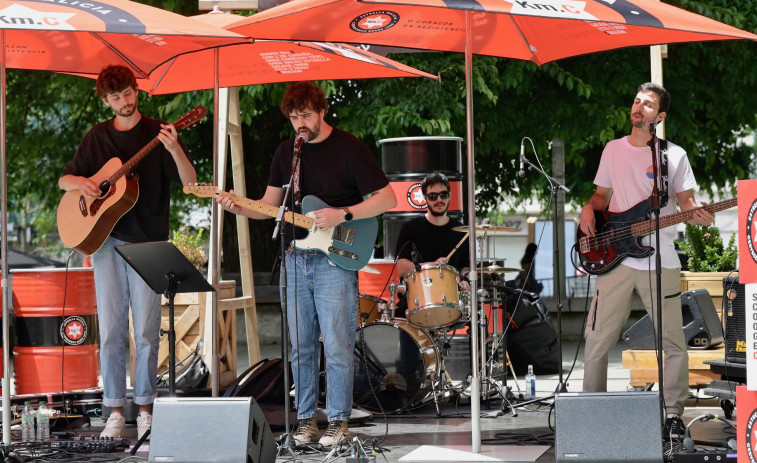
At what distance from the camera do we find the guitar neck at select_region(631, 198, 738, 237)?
20.8 feet

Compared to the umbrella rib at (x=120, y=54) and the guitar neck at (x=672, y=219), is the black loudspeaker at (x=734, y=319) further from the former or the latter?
the umbrella rib at (x=120, y=54)

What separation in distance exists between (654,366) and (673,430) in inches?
90.9

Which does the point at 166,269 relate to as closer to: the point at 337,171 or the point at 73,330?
the point at 337,171

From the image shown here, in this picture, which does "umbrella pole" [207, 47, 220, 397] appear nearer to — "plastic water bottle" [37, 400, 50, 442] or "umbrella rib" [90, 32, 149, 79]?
"umbrella rib" [90, 32, 149, 79]

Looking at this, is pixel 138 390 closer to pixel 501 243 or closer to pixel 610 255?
pixel 610 255

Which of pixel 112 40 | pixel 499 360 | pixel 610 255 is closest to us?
pixel 610 255

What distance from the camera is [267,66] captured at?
764 centimetres

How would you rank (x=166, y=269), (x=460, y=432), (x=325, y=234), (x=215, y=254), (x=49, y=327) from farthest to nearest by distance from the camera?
(x=49, y=327), (x=215, y=254), (x=460, y=432), (x=325, y=234), (x=166, y=269)

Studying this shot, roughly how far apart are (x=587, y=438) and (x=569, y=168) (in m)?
14.2

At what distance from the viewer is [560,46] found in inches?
271

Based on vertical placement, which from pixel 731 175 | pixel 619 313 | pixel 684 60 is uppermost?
pixel 684 60

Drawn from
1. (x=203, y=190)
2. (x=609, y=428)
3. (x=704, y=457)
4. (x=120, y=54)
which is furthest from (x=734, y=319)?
(x=120, y=54)

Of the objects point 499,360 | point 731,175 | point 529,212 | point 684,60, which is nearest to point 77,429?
point 499,360

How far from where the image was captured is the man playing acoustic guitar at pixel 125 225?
21.7ft
